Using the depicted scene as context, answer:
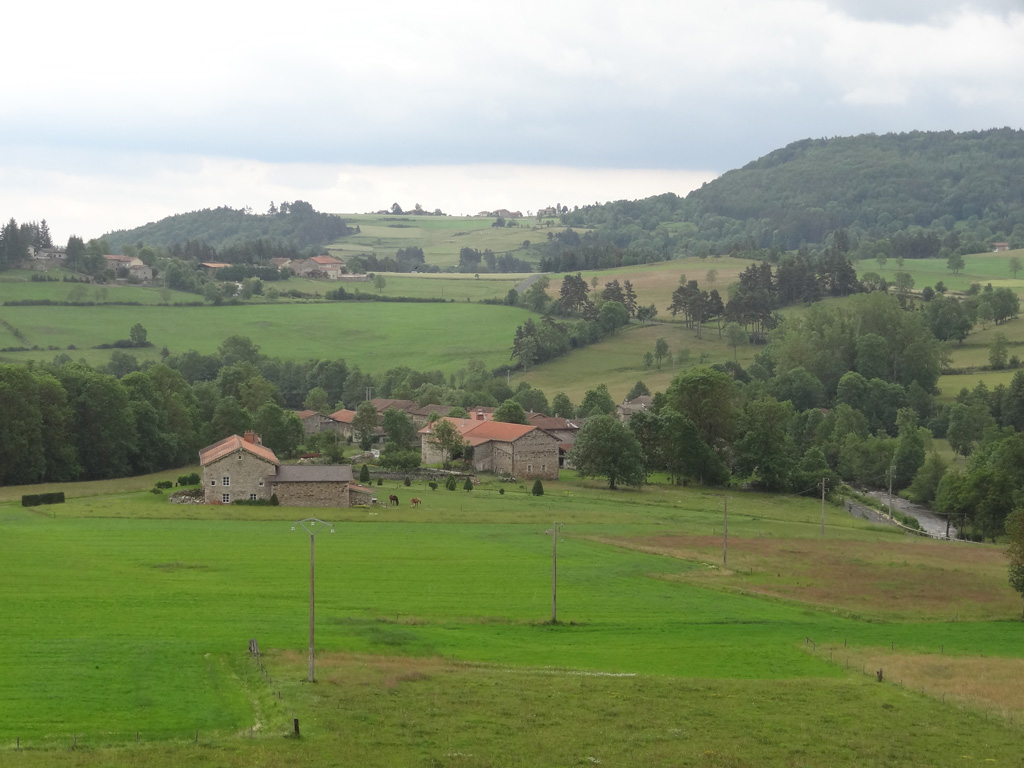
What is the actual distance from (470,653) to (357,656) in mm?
4002

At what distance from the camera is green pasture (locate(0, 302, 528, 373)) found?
152m

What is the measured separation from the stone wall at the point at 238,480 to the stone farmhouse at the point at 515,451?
1063 inches

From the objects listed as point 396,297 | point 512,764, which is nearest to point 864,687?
point 512,764

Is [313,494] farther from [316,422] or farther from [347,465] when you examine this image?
[316,422]

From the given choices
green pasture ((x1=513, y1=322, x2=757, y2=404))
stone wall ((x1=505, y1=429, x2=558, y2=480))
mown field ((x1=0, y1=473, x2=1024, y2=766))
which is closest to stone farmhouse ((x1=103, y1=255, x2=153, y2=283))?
green pasture ((x1=513, y1=322, x2=757, y2=404))

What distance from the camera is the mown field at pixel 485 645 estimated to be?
29797mm

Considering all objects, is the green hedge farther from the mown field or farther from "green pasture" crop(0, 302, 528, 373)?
"green pasture" crop(0, 302, 528, 373)

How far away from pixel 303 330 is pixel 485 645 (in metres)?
131

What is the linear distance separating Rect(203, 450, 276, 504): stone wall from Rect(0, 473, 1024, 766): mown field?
6480 millimetres

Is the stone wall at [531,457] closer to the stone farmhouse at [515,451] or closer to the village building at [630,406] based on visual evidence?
the stone farmhouse at [515,451]

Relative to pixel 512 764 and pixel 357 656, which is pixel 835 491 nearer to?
pixel 357 656

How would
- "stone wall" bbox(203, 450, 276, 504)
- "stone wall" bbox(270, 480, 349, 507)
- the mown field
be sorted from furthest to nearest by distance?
"stone wall" bbox(203, 450, 276, 504) < "stone wall" bbox(270, 480, 349, 507) < the mown field

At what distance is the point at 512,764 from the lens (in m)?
28.1

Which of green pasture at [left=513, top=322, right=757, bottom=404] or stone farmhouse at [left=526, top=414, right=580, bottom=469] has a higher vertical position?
green pasture at [left=513, top=322, right=757, bottom=404]
